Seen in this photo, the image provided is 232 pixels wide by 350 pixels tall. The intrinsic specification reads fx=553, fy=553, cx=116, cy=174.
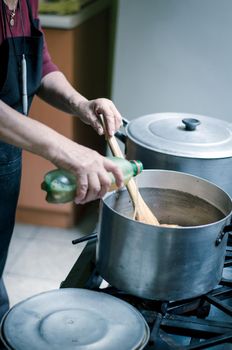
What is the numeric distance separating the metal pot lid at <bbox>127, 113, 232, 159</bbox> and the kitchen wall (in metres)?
0.72

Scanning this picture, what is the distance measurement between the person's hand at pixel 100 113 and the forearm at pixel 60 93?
0.03m

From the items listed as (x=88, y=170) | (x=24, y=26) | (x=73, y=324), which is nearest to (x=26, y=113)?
(x=24, y=26)

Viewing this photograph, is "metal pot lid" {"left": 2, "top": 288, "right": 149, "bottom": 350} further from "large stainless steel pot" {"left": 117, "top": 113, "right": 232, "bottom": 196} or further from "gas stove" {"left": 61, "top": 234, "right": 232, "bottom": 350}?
"large stainless steel pot" {"left": 117, "top": 113, "right": 232, "bottom": 196}

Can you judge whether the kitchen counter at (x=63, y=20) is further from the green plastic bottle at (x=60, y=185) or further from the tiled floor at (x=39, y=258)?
the green plastic bottle at (x=60, y=185)

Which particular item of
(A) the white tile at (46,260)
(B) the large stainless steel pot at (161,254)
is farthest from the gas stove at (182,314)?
(A) the white tile at (46,260)

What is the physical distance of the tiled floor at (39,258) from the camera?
1.92 meters

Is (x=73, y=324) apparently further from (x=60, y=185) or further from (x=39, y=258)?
(x=39, y=258)

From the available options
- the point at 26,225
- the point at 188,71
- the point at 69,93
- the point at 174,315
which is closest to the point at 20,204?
the point at 26,225

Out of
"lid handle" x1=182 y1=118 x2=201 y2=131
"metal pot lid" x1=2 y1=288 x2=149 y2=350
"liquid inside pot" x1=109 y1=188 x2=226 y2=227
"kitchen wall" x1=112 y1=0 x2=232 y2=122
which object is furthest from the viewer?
"kitchen wall" x1=112 y1=0 x2=232 y2=122

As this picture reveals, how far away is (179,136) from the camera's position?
3.22 ft

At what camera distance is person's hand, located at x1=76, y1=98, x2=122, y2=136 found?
0.94 meters

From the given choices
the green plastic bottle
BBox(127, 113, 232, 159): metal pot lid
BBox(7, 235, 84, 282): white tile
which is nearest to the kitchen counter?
BBox(7, 235, 84, 282): white tile

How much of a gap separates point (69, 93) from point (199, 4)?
30.4 inches

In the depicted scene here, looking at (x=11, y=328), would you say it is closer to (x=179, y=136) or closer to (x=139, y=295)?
(x=139, y=295)
